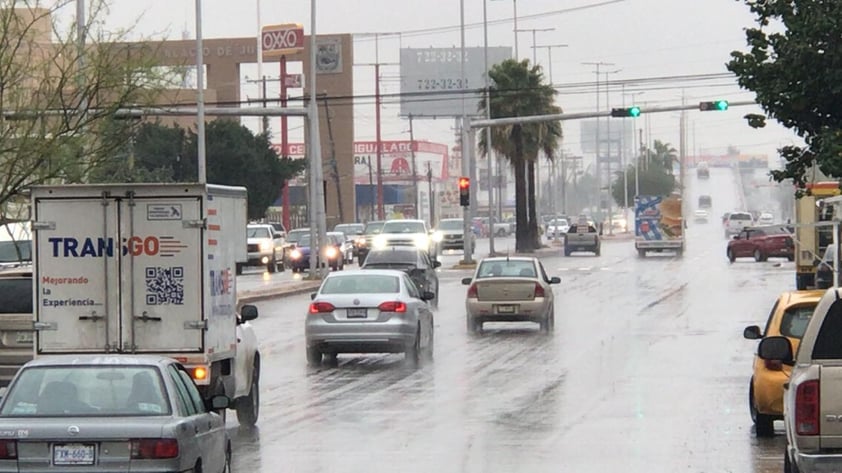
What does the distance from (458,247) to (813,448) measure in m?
81.5

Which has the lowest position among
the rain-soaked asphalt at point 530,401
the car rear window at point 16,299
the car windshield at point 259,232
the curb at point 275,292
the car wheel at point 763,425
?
the rain-soaked asphalt at point 530,401

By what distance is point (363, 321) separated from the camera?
88.8 ft

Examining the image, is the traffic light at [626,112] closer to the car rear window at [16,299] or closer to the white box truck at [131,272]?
the car rear window at [16,299]

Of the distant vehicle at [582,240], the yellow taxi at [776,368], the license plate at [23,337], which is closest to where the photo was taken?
the yellow taxi at [776,368]

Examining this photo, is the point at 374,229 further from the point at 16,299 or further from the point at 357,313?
the point at 16,299

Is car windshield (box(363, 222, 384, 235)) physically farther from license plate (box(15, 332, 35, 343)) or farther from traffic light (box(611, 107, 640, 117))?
license plate (box(15, 332, 35, 343))

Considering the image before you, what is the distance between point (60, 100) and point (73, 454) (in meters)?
16.5

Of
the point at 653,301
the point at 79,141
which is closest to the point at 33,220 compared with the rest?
the point at 79,141

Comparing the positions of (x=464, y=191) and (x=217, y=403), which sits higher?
(x=464, y=191)

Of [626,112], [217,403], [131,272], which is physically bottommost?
[217,403]

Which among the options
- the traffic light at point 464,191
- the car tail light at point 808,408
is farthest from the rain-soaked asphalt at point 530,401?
the traffic light at point 464,191

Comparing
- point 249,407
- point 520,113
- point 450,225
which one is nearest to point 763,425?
point 249,407

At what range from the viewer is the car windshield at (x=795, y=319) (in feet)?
57.0

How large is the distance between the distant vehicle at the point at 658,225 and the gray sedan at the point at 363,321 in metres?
54.3
